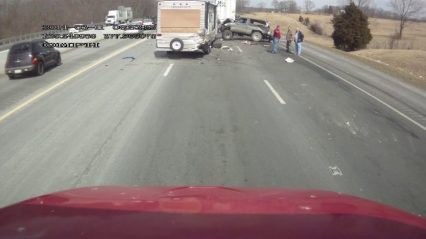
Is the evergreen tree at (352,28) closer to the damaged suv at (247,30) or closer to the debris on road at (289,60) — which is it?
the damaged suv at (247,30)

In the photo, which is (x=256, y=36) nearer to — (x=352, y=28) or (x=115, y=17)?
(x=352, y=28)

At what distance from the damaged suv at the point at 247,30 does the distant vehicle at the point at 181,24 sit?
16.5m

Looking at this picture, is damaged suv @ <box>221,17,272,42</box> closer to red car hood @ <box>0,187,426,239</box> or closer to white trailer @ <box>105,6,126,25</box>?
white trailer @ <box>105,6,126,25</box>

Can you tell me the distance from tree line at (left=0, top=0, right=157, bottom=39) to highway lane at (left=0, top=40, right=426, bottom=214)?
30409mm

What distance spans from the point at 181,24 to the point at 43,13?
4988 centimetres

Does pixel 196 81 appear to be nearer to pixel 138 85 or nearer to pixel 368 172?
pixel 138 85

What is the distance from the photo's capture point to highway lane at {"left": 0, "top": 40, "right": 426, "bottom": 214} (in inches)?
303

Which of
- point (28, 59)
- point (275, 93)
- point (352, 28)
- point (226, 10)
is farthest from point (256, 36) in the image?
point (275, 93)

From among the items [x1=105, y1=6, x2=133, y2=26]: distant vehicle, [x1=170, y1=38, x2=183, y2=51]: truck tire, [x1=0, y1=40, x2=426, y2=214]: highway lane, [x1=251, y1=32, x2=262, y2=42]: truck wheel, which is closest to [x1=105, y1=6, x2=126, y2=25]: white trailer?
[x1=105, y1=6, x2=133, y2=26]: distant vehicle

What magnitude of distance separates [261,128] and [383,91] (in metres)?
8.74

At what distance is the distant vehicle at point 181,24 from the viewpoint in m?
27.5

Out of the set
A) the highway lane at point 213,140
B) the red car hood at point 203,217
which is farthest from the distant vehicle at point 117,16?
the red car hood at point 203,217

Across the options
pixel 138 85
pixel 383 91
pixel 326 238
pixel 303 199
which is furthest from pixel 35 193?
pixel 383 91

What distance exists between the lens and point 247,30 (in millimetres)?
44188
